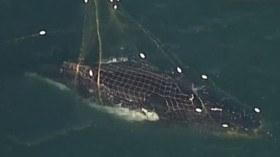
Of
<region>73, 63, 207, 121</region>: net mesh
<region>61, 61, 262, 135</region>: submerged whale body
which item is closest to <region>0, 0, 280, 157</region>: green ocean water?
<region>61, 61, 262, 135</region>: submerged whale body

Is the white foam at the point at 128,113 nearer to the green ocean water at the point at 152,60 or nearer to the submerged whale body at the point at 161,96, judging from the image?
the submerged whale body at the point at 161,96

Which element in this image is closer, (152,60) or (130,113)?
(130,113)

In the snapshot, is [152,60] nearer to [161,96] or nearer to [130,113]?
[161,96]

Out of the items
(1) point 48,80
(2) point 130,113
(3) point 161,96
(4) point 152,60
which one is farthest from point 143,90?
(1) point 48,80

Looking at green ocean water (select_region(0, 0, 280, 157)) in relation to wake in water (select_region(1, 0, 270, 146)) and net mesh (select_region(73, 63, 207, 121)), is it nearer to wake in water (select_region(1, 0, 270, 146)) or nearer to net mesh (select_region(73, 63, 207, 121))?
wake in water (select_region(1, 0, 270, 146))

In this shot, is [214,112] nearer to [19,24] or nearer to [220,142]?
[220,142]
